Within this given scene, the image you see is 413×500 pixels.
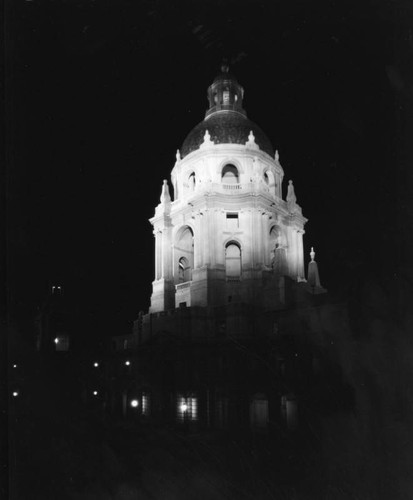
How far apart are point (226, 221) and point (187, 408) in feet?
58.1

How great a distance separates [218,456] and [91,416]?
1136 cm

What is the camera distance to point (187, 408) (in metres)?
34.4

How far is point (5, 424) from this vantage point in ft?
44.3

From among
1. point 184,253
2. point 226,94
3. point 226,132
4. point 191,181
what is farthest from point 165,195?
point 226,94

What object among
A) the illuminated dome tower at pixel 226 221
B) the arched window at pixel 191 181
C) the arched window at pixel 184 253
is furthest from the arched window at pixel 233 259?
the arched window at pixel 191 181

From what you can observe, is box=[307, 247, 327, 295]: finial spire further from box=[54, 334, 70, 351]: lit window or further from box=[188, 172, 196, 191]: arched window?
box=[54, 334, 70, 351]: lit window

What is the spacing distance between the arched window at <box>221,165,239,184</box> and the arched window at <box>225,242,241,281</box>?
6730 millimetres

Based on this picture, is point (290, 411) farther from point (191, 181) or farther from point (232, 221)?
point (191, 181)

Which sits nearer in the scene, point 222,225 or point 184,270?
point 222,225

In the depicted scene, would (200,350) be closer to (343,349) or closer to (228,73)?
(343,349)

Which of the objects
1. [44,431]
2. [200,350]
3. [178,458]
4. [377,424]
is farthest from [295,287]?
[44,431]

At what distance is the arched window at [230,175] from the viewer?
4800cm

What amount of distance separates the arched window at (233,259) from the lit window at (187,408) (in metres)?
14.1

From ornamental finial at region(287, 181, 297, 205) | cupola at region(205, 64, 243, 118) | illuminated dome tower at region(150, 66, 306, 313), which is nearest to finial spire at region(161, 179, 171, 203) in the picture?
illuminated dome tower at region(150, 66, 306, 313)
